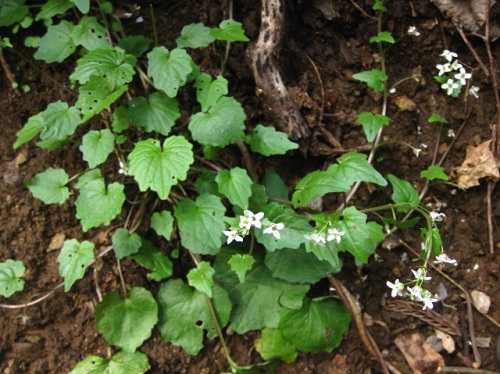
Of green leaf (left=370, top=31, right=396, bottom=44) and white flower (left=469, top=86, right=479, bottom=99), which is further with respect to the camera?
white flower (left=469, top=86, right=479, bottom=99)

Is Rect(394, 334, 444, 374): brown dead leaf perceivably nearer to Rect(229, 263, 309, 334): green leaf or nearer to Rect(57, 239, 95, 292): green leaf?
Rect(229, 263, 309, 334): green leaf

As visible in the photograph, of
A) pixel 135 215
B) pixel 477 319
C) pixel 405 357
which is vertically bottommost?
pixel 405 357

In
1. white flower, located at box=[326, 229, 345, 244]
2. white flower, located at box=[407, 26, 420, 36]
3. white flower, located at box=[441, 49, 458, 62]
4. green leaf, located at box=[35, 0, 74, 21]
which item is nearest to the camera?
white flower, located at box=[326, 229, 345, 244]

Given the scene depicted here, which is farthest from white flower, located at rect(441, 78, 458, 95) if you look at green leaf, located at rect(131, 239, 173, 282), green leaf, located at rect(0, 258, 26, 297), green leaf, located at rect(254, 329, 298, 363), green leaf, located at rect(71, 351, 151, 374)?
green leaf, located at rect(0, 258, 26, 297)

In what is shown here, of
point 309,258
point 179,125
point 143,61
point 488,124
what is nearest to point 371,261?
point 309,258

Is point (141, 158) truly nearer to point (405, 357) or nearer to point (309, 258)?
point (309, 258)

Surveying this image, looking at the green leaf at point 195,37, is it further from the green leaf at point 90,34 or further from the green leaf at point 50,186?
the green leaf at point 50,186

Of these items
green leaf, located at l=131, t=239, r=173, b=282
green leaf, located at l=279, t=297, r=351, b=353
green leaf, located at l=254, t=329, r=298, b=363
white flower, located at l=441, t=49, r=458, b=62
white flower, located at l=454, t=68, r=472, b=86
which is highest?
white flower, located at l=441, t=49, r=458, b=62
